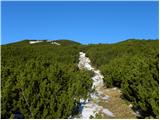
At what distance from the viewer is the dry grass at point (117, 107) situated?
9590 millimetres

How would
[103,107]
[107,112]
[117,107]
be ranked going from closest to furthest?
[107,112] < [103,107] < [117,107]

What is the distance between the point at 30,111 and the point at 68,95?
0.92 meters

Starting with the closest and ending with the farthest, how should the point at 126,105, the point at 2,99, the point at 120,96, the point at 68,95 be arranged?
the point at 2,99, the point at 68,95, the point at 126,105, the point at 120,96

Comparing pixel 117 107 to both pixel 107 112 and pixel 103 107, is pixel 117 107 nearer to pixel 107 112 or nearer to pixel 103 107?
pixel 103 107

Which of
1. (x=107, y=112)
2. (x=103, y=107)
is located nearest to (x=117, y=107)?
(x=103, y=107)

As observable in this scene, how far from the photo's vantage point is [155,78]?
326 inches

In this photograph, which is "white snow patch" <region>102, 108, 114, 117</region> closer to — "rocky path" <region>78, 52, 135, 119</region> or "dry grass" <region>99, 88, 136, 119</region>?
"rocky path" <region>78, 52, 135, 119</region>

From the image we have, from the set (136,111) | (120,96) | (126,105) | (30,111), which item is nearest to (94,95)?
(120,96)

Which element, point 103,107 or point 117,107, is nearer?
point 103,107

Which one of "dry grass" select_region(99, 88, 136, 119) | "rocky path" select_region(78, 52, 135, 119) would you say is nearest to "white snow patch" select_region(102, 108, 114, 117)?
"rocky path" select_region(78, 52, 135, 119)

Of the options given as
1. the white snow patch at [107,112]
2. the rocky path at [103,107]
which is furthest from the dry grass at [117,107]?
the white snow patch at [107,112]

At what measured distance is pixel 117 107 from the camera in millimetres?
10672

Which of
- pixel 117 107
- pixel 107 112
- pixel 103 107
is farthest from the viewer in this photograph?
pixel 117 107

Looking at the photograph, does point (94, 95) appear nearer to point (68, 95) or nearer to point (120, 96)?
point (120, 96)
